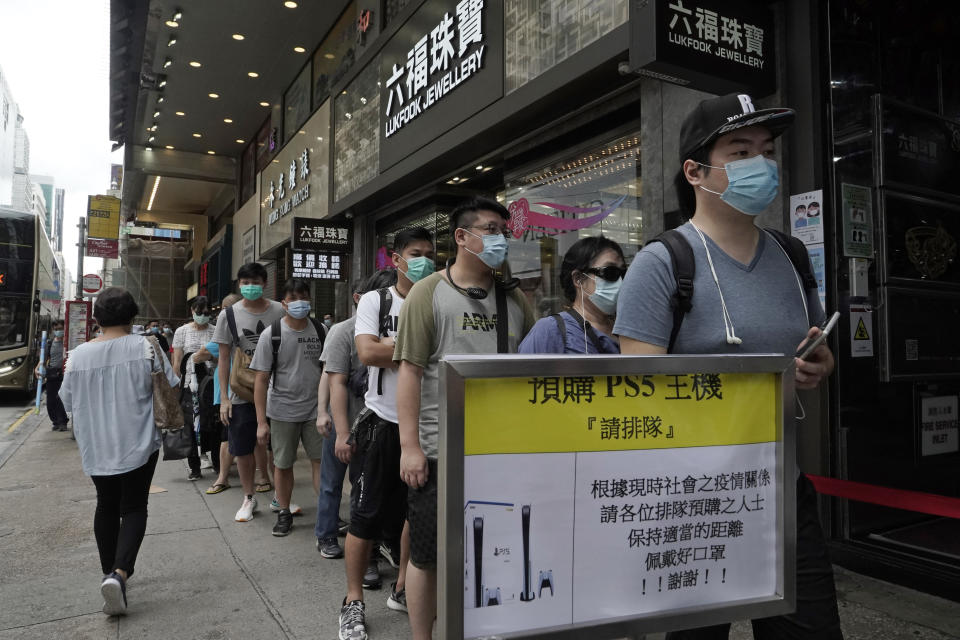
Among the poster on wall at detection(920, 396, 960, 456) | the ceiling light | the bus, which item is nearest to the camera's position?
the poster on wall at detection(920, 396, 960, 456)

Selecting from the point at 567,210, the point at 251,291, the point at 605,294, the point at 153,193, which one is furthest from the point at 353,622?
the point at 153,193

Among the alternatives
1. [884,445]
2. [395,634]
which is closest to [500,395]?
[395,634]

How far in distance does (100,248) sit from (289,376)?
2813 centimetres

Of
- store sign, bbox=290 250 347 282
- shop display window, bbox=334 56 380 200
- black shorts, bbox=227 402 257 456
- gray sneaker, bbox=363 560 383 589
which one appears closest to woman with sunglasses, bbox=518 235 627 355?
gray sneaker, bbox=363 560 383 589

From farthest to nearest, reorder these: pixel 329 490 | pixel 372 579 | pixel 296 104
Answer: pixel 296 104, pixel 329 490, pixel 372 579

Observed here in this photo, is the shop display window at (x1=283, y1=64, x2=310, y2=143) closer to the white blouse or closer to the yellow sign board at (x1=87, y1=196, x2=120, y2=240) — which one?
the white blouse

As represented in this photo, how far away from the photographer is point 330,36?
14.5m

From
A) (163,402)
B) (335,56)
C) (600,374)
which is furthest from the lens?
(335,56)

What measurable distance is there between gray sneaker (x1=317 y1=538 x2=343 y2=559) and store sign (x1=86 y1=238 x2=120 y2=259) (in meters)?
28.6

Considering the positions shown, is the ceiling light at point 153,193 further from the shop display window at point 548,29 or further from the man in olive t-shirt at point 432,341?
the man in olive t-shirt at point 432,341

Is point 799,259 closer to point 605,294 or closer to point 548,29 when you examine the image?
point 605,294

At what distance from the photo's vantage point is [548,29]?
632 cm

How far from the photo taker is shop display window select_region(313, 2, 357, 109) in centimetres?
1313

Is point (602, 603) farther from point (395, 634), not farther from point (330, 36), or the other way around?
point (330, 36)
